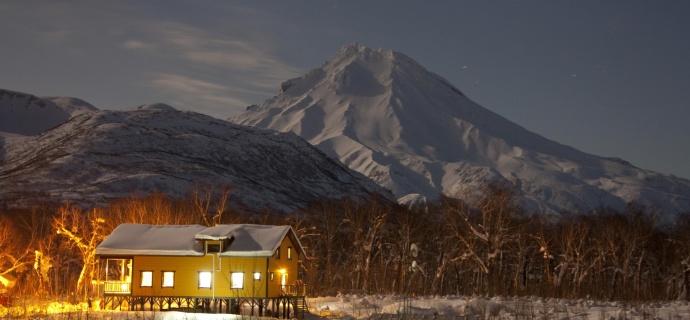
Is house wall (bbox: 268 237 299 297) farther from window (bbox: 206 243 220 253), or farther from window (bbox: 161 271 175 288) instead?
window (bbox: 161 271 175 288)

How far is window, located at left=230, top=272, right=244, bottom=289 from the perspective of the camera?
61.7 meters

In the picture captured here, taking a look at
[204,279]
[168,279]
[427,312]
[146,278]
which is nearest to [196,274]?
[204,279]

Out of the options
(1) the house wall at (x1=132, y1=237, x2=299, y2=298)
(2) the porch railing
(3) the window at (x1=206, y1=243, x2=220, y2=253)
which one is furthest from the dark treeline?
(3) the window at (x1=206, y1=243, x2=220, y2=253)

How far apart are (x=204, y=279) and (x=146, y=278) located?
14.5ft

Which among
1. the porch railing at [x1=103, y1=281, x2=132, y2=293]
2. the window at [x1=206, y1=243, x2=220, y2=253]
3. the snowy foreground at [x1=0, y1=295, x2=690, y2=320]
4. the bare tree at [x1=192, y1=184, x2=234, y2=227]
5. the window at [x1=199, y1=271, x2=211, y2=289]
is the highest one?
the bare tree at [x1=192, y1=184, x2=234, y2=227]

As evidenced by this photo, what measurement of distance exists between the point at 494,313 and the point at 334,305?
615 inches

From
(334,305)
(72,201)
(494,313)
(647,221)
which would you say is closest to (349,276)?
(334,305)

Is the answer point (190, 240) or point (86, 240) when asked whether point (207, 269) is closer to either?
point (190, 240)

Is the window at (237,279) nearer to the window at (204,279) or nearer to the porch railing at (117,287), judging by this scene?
the window at (204,279)

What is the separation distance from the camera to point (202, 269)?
62281mm

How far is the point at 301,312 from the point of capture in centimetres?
6153

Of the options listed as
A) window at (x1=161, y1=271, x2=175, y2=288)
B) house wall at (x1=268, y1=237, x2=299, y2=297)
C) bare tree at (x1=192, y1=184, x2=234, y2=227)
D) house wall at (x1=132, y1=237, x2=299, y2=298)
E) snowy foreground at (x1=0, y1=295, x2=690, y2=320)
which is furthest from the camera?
bare tree at (x1=192, y1=184, x2=234, y2=227)

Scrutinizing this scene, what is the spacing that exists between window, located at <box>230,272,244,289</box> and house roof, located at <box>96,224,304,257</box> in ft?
4.59

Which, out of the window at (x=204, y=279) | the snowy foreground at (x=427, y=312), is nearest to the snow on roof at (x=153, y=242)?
the window at (x=204, y=279)
